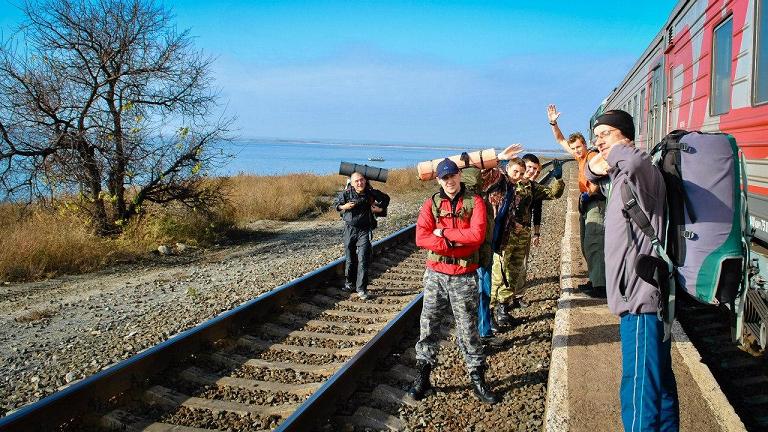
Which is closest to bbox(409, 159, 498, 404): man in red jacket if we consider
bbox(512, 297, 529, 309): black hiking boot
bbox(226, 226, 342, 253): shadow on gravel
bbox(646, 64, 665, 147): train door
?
bbox(512, 297, 529, 309): black hiking boot

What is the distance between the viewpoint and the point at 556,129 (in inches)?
214

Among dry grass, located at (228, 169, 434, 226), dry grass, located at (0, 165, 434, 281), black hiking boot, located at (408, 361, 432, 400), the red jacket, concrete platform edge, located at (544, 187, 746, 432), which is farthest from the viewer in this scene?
dry grass, located at (228, 169, 434, 226)

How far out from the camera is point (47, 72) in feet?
33.2

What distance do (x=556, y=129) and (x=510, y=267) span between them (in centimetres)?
150

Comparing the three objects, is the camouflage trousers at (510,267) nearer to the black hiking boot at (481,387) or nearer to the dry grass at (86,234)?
the black hiking boot at (481,387)

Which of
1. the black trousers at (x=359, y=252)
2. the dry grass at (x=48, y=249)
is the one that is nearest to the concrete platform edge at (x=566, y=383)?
the black trousers at (x=359, y=252)

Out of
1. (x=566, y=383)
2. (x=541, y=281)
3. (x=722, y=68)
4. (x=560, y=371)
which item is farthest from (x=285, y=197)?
(x=566, y=383)

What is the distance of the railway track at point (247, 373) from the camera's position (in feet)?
12.7

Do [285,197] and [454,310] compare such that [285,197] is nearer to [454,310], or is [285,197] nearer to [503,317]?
[503,317]

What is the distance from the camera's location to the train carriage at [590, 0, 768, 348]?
427 centimetres

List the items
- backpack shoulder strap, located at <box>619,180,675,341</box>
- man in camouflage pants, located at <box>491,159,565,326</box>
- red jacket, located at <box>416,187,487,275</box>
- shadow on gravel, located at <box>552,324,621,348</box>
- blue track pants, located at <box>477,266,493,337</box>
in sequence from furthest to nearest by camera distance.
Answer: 1. man in camouflage pants, located at <box>491,159,565,326</box>
2. blue track pants, located at <box>477,266,493,337</box>
3. shadow on gravel, located at <box>552,324,621,348</box>
4. red jacket, located at <box>416,187,487,275</box>
5. backpack shoulder strap, located at <box>619,180,675,341</box>

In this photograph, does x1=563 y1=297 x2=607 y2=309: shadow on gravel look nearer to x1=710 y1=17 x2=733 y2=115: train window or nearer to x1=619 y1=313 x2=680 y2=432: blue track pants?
x1=710 y1=17 x2=733 y2=115: train window

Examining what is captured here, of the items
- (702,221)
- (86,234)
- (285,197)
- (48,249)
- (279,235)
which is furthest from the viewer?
(285,197)

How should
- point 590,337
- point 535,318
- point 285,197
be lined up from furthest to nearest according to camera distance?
point 285,197
point 535,318
point 590,337
